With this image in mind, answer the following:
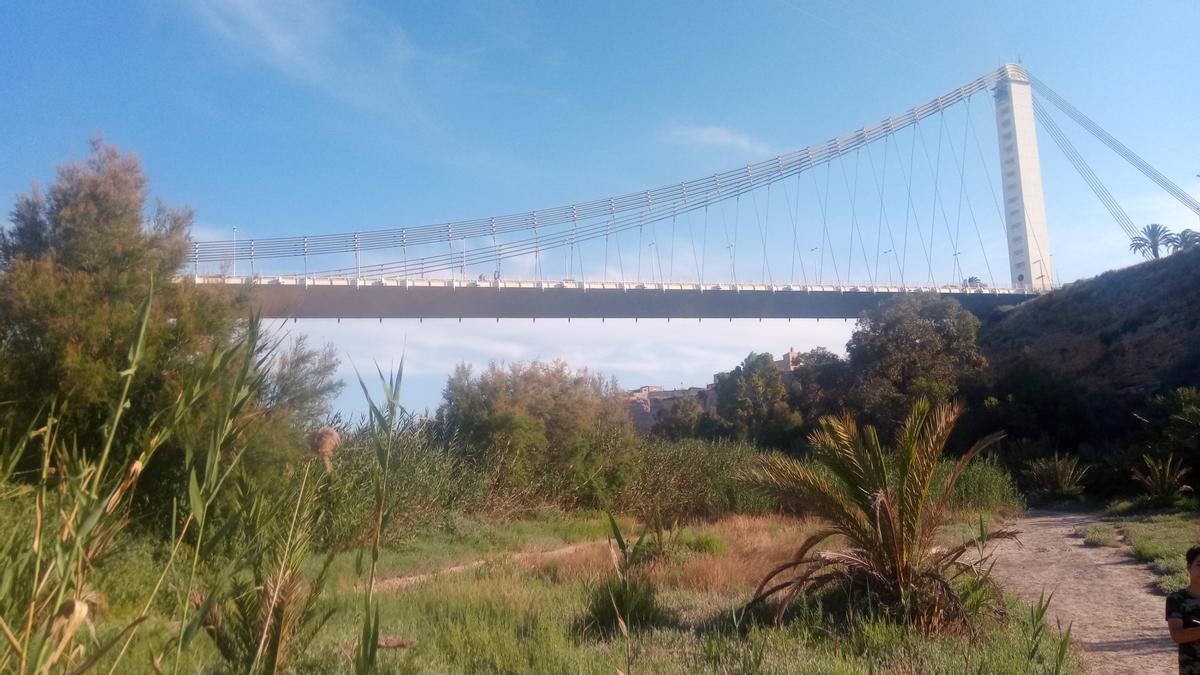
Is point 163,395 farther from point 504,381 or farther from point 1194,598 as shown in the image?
point 504,381

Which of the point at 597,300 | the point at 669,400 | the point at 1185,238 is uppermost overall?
the point at 1185,238

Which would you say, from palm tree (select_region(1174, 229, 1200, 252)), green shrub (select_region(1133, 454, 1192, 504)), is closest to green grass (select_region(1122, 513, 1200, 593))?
green shrub (select_region(1133, 454, 1192, 504))

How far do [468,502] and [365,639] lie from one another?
50.9ft

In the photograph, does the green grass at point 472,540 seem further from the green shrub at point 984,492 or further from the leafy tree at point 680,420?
the leafy tree at point 680,420

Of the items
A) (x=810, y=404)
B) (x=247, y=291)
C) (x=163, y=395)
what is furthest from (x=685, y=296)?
(x=163, y=395)

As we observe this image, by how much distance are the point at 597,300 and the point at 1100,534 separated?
106 ft

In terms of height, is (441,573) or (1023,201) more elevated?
(1023,201)

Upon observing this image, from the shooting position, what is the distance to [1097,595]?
314 inches

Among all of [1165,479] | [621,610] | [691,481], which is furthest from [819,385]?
[621,610]

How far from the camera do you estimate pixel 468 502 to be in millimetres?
16938

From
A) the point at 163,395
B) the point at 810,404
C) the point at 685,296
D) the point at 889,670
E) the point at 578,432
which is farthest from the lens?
the point at 685,296

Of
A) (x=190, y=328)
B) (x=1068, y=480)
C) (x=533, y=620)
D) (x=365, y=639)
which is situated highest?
(x=190, y=328)

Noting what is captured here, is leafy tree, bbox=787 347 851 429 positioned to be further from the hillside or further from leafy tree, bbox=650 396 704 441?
the hillside

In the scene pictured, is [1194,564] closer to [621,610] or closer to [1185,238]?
[621,610]
